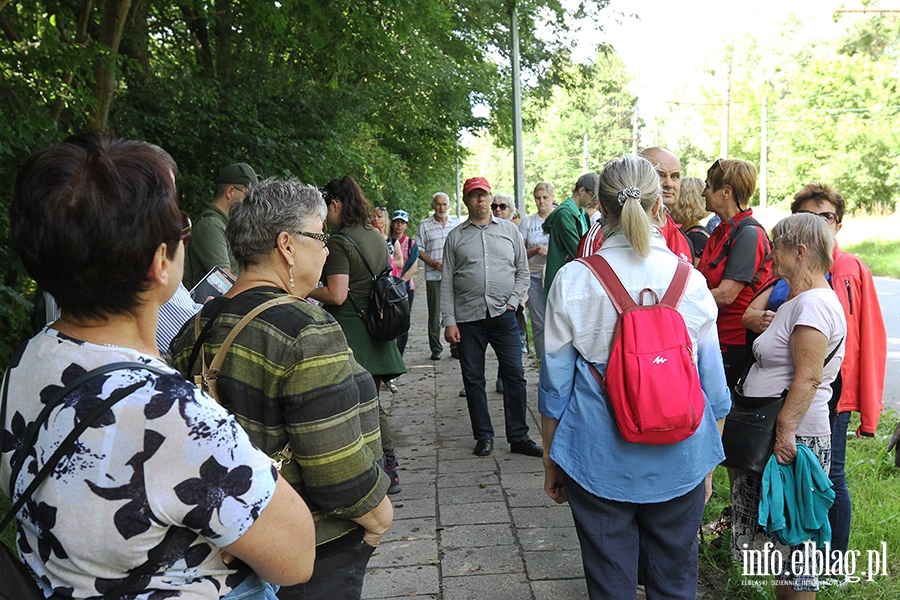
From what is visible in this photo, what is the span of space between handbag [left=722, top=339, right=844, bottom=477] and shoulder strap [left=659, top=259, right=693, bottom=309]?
0.94m

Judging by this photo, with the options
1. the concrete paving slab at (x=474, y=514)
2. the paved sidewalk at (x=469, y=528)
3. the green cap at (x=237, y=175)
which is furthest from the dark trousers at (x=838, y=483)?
the green cap at (x=237, y=175)

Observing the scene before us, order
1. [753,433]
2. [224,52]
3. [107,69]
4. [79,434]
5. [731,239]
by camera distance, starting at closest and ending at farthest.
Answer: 1. [79,434]
2. [753,433]
3. [731,239]
4. [107,69]
5. [224,52]

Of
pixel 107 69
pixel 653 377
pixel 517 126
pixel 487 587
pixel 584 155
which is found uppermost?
pixel 107 69

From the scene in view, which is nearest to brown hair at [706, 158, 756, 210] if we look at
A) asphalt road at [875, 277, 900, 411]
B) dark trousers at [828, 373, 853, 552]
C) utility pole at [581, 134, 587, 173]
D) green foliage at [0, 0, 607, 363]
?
dark trousers at [828, 373, 853, 552]

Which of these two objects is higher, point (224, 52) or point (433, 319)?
point (224, 52)

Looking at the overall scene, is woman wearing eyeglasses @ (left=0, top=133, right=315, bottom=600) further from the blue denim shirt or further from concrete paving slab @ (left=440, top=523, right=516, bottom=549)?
concrete paving slab @ (left=440, top=523, right=516, bottom=549)

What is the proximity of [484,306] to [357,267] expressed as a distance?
137cm

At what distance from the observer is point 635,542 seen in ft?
9.46

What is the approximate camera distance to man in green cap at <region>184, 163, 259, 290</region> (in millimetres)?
5262

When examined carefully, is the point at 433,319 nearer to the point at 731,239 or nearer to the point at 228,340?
the point at 731,239

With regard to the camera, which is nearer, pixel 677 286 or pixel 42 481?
pixel 42 481

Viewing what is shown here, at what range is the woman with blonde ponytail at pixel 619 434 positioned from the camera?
2.77 meters

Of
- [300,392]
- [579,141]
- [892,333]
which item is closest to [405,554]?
[300,392]

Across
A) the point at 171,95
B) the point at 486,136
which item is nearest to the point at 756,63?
the point at 486,136
